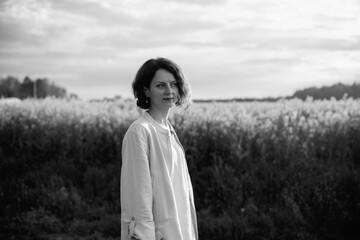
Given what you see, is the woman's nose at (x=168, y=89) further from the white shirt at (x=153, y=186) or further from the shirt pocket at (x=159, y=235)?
the shirt pocket at (x=159, y=235)

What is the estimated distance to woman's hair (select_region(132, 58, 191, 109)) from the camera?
3.14 meters

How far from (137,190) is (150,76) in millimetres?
733

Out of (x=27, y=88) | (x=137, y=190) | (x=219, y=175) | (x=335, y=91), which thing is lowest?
(x=219, y=175)

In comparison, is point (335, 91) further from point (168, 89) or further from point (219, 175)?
point (168, 89)

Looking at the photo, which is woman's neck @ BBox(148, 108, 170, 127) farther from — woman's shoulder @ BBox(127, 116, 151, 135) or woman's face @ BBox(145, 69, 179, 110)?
woman's shoulder @ BBox(127, 116, 151, 135)

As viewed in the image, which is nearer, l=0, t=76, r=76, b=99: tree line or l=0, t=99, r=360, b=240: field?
l=0, t=99, r=360, b=240: field

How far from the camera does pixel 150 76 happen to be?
3.14 m

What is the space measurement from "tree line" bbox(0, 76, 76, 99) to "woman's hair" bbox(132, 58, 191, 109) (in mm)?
83796

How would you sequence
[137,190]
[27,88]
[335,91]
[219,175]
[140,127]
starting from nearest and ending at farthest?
[137,190] → [140,127] → [219,175] → [335,91] → [27,88]

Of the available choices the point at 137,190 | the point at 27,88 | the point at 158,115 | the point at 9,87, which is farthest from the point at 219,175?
the point at 9,87

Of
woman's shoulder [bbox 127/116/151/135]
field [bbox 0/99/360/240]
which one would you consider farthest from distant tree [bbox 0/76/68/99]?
woman's shoulder [bbox 127/116/151/135]

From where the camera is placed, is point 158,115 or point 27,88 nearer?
point 158,115

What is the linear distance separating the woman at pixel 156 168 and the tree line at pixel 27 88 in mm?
83872

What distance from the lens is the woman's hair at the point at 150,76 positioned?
314 cm
